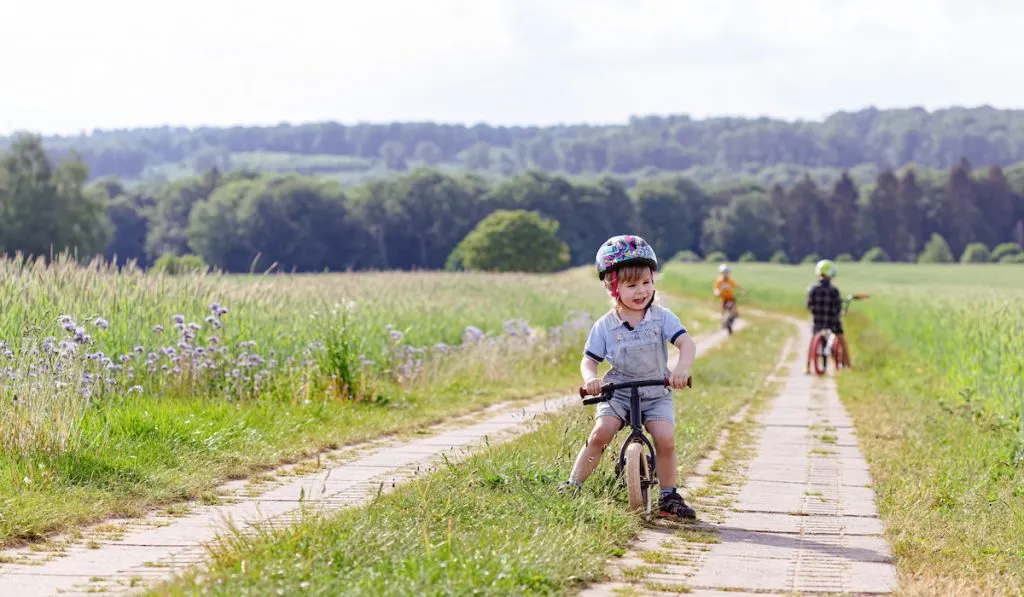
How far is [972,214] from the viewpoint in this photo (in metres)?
134

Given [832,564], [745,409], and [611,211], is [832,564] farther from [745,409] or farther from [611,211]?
[611,211]

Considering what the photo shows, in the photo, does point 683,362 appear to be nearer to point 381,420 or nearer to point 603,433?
point 603,433

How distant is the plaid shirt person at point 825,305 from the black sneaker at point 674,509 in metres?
15.0

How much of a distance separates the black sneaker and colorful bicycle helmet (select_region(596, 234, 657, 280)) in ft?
4.64

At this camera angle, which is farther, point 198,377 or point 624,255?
point 198,377

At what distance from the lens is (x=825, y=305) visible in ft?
74.1

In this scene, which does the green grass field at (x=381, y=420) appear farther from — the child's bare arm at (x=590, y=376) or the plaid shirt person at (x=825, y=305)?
the plaid shirt person at (x=825, y=305)

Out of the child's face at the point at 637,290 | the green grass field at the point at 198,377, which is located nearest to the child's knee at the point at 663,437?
the child's face at the point at 637,290

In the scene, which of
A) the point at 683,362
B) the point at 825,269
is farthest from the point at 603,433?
the point at 825,269

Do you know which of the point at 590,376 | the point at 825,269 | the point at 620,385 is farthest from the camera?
the point at 825,269

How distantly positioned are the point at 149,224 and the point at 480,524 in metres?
137

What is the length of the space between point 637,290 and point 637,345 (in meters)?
0.34

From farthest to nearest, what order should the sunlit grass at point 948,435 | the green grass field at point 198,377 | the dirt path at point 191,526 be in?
the green grass field at point 198,377, the sunlit grass at point 948,435, the dirt path at point 191,526

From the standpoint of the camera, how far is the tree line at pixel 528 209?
403 ft
